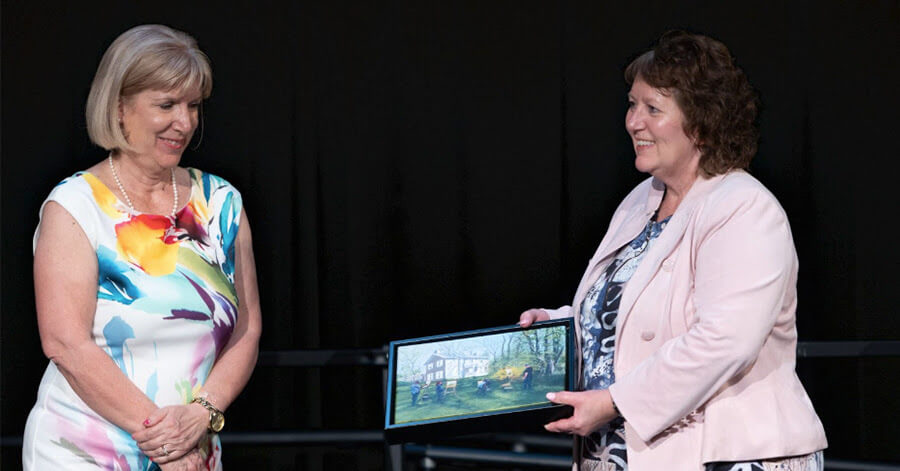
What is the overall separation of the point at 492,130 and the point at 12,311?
176 cm

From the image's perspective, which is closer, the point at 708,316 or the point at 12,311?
the point at 708,316

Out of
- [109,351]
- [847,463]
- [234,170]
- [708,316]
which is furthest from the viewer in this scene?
[234,170]

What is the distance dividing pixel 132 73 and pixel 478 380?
998 mm

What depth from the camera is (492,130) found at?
12.5 ft

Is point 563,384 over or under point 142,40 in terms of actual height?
under

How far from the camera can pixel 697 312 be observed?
2.18 metres

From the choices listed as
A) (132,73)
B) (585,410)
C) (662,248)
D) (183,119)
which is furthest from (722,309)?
(132,73)

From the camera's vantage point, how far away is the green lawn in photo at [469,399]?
2.30m

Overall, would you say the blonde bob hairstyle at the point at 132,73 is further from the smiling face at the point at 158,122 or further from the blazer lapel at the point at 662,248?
the blazer lapel at the point at 662,248

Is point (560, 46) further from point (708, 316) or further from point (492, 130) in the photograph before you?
point (708, 316)

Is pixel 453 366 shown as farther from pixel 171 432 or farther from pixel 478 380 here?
pixel 171 432

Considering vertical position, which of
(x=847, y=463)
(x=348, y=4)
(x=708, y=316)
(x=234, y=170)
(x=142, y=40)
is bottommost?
(x=847, y=463)

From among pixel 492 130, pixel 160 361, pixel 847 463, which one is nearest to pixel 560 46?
pixel 492 130

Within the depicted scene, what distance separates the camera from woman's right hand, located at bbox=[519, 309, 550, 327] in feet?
8.49
